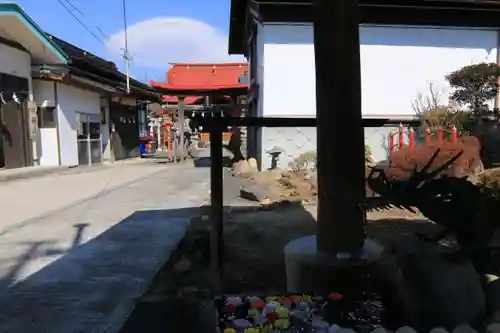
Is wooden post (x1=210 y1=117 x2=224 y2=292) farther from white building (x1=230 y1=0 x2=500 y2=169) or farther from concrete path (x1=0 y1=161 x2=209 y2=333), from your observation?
white building (x1=230 y1=0 x2=500 y2=169)

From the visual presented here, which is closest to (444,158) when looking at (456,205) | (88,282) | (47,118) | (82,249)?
(456,205)

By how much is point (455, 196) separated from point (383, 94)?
36.4ft

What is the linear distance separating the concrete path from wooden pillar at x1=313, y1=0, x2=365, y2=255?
1.67 m

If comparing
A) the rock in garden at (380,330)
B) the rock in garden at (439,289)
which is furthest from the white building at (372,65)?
the rock in garden at (380,330)

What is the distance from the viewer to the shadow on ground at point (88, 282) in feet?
11.1

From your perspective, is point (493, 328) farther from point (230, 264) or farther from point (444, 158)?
point (444, 158)

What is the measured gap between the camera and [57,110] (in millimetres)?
15844

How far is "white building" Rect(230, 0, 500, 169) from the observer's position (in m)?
12.8

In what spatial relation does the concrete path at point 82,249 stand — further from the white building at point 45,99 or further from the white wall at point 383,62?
the white building at point 45,99

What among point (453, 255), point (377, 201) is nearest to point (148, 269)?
point (377, 201)

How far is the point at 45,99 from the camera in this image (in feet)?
51.4

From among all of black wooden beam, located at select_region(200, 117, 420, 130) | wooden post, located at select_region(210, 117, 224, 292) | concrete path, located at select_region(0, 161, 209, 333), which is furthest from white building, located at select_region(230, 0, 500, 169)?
black wooden beam, located at select_region(200, 117, 420, 130)

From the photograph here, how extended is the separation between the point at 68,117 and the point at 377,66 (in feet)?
34.1

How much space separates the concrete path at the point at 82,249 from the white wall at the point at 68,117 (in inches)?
211
